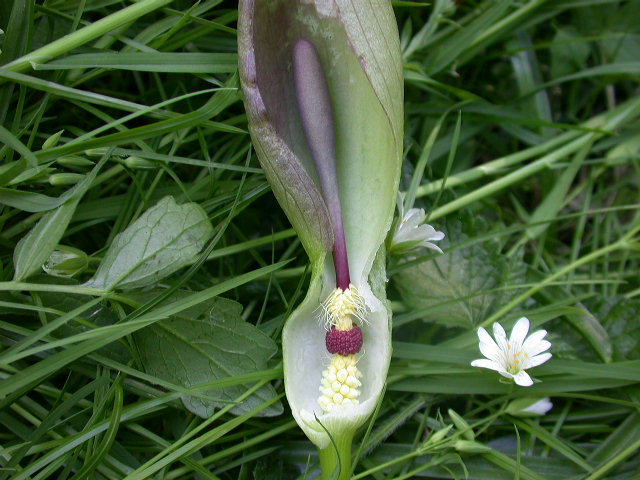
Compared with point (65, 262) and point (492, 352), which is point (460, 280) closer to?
point (492, 352)

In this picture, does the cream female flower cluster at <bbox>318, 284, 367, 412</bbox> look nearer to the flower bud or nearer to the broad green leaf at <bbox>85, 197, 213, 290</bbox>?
the broad green leaf at <bbox>85, 197, 213, 290</bbox>

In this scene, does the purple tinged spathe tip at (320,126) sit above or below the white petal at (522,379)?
above

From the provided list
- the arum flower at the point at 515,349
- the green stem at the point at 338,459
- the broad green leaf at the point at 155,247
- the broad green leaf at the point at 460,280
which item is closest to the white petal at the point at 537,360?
the arum flower at the point at 515,349

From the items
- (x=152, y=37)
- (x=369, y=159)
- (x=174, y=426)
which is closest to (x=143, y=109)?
(x=152, y=37)

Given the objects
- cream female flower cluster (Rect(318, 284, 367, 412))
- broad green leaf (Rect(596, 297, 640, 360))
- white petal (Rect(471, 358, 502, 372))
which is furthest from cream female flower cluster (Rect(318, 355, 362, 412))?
broad green leaf (Rect(596, 297, 640, 360))

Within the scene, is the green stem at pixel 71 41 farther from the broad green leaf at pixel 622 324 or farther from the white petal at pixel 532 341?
the broad green leaf at pixel 622 324
